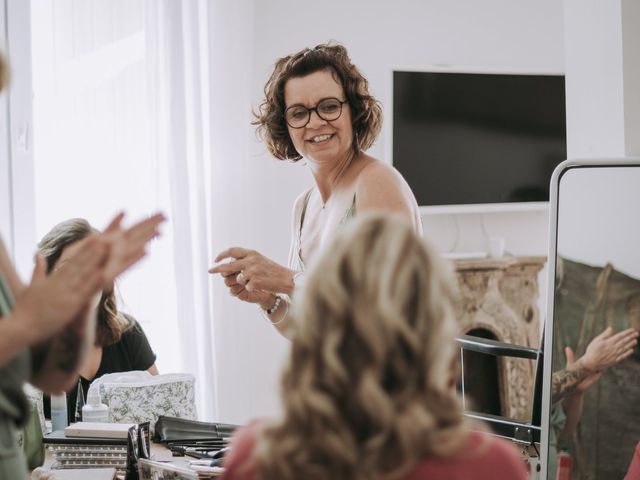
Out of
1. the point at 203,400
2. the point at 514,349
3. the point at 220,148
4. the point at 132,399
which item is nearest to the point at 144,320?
the point at 203,400

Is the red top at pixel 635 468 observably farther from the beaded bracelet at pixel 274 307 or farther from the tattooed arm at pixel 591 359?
the beaded bracelet at pixel 274 307

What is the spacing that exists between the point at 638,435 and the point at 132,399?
4.10ft

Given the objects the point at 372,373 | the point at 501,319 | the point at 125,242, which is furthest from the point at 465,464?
the point at 501,319

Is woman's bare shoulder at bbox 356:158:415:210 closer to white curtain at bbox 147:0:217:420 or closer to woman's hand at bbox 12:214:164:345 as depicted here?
Result: woman's hand at bbox 12:214:164:345

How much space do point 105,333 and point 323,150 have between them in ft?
3.42

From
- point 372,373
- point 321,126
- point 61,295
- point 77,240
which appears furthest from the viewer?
point 77,240

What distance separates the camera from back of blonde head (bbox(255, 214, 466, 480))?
881 millimetres

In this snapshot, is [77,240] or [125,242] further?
[77,240]

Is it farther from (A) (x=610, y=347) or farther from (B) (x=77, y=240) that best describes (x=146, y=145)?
(A) (x=610, y=347)

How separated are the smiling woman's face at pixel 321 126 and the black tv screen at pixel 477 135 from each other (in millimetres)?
2299

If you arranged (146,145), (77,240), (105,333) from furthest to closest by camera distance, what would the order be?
(146,145) < (105,333) < (77,240)

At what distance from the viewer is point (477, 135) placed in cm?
Answer: 453

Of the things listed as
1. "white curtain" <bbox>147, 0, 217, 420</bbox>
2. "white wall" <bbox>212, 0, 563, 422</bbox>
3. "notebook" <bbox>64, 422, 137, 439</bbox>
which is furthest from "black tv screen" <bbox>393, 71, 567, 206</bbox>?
"notebook" <bbox>64, 422, 137, 439</bbox>

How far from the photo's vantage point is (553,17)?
4.87m
